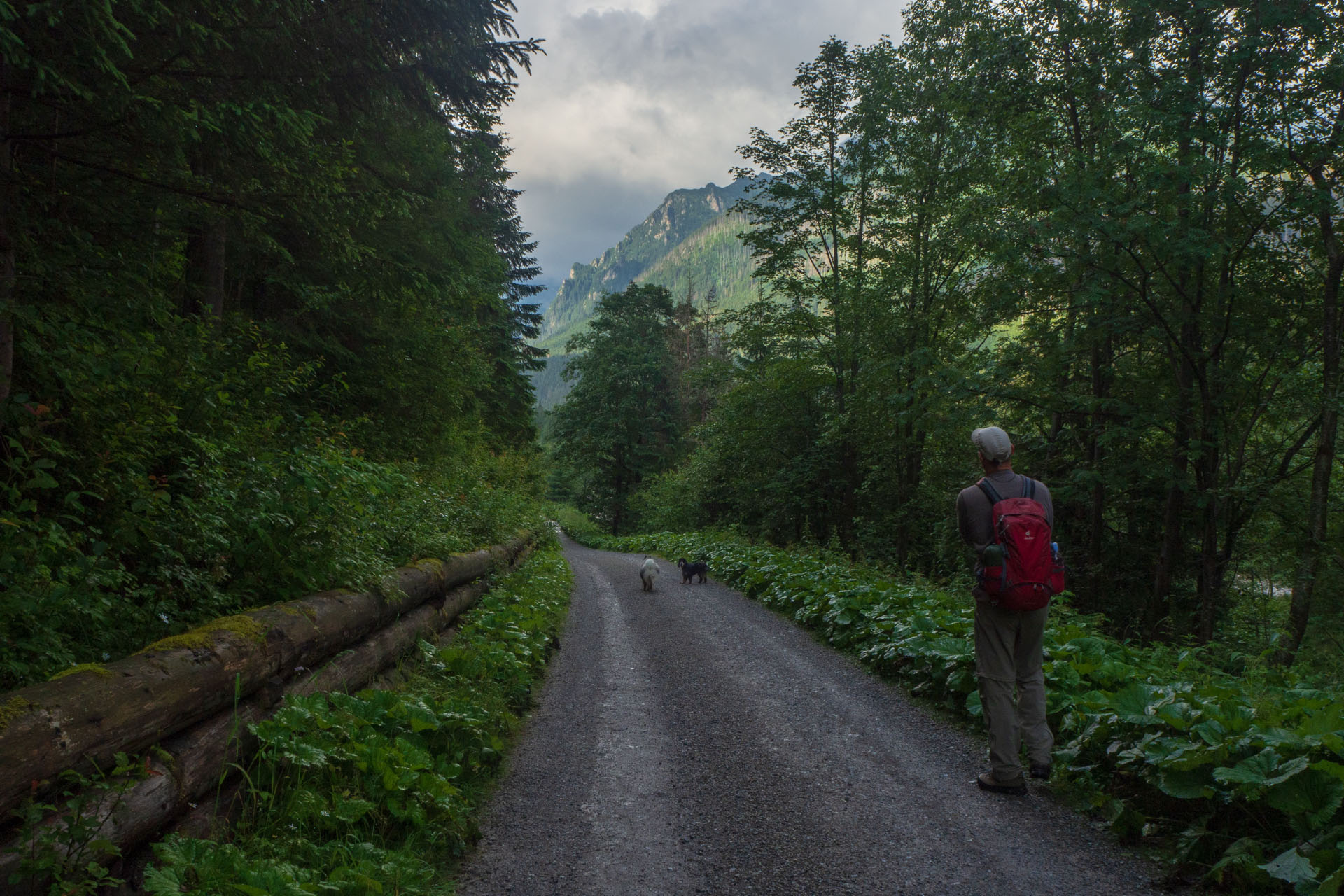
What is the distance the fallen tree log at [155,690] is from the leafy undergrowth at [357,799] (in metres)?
0.30

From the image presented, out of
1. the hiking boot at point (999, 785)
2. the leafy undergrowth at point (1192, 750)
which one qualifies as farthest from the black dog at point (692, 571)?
the hiking boot at point (999, 785)

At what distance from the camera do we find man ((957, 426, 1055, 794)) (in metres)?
4.25

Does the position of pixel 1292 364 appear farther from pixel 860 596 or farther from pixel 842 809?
pixel 842 809

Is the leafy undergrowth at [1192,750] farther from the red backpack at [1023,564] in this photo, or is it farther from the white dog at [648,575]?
the white dog at [648,575]

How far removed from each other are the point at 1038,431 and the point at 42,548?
17.0m

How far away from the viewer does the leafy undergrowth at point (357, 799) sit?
267cm

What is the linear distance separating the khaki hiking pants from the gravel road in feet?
1.08

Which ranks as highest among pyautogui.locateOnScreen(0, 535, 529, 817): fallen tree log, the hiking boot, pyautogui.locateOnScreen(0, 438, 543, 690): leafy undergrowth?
pyautogui.locateOnScreen(0, 438, 543, 690): leafy undergrowth

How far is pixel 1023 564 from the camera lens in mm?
4223

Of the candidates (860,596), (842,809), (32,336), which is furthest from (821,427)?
(32,336)

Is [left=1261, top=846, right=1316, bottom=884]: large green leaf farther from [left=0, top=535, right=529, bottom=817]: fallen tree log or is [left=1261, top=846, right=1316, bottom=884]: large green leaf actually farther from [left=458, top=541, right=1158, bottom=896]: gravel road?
[left=0, top=535, right=529, bottom=817]: fallen tree log

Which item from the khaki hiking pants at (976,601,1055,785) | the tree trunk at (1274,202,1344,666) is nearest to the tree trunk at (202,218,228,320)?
the khaki hiking pants at (976,601,1055,785)

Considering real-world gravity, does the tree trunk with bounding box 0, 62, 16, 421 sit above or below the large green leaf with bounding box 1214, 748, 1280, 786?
above

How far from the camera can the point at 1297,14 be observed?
9211 mm
